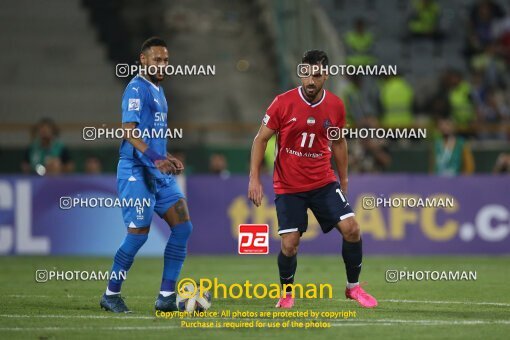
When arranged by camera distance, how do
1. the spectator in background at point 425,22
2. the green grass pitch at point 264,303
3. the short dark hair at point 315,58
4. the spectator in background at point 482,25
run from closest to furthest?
the green grass pitch at point 264,303, the short dark hair at point 315,58, the spectator in background at point 482,25, the spectator in background at point 425,22

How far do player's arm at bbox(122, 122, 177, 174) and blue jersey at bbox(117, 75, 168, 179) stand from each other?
0.38 ft

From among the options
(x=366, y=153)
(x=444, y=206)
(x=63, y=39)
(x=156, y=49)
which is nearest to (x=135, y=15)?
(x=63, y=39)

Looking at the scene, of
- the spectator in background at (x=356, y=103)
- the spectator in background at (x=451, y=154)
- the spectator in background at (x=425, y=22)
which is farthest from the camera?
the spectator in background at (x=425, y=22)

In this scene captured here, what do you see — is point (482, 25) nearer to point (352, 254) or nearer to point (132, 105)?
point (352, 254)

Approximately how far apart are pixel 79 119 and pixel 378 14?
27.0 ft

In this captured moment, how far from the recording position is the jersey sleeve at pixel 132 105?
10094 mm

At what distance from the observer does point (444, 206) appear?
60.4ft

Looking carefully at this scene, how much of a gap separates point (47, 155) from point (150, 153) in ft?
28.9

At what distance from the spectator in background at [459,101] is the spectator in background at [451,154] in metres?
3.63

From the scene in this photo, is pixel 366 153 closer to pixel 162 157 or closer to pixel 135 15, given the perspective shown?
pixel 135 15

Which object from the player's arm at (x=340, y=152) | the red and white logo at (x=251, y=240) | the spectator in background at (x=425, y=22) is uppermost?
the spectator in background at (x=425, y=22)

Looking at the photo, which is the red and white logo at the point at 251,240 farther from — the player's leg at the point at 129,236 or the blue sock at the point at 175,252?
the player's leg at the point at 129,236

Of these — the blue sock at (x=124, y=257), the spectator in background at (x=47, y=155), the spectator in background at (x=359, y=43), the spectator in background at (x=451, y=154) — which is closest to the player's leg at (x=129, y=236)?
the blue sock at (x=124, y=257)

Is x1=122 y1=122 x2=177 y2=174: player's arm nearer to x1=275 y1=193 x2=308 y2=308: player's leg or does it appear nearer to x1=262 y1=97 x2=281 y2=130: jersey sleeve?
x1=262 y1=97 x2=281 y2=130: jersey sleeve
